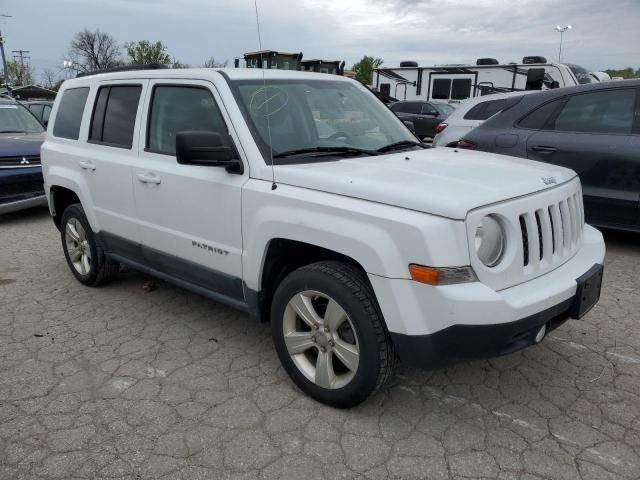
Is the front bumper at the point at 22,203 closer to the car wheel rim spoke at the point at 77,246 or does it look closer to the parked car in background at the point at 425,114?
the car wheel rim spoke at the point at 77,246

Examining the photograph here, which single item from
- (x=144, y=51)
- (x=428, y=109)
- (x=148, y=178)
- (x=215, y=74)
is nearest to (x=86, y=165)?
(x=148, y=178)

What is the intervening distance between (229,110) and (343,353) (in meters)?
1.58

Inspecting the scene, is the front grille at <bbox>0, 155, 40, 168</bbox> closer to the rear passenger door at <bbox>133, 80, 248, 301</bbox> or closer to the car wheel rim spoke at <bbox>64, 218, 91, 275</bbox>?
the car wheel rim spoke at <bbox>64, 218, 91, 275</bbox>

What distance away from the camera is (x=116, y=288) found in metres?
4.89

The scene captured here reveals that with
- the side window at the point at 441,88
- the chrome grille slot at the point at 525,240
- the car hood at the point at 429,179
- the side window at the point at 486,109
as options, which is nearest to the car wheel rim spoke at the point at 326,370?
the car hood at the point at 429,179

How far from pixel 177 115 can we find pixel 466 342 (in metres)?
2.41

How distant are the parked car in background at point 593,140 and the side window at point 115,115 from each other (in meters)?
3.91

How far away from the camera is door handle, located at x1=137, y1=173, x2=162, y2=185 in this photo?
143 inches

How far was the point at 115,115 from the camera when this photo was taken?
4.18m

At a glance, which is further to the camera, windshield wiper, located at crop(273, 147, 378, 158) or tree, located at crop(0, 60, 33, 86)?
tree, located at crop(0, 60, 33, 86)

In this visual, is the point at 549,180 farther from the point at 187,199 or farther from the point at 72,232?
the point at 72,232

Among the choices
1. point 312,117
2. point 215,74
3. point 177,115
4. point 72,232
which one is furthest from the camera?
point 72,232

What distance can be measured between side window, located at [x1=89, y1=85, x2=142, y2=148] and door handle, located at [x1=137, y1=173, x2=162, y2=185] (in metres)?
0.34

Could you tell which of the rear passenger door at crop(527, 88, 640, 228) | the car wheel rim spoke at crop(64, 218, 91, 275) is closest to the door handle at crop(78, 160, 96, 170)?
the car wheel rim spoke at crop(64, 218, 91, 275)
